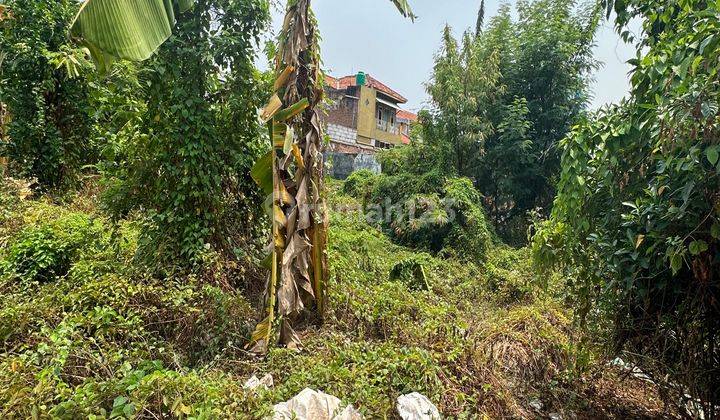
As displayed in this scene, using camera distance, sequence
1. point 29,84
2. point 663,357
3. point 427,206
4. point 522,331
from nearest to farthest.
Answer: point 663,357 → point 522,331 → point 29,84 → point 427,206

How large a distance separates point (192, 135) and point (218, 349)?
166 cm

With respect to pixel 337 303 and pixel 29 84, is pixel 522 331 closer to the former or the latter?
pixel 337 303

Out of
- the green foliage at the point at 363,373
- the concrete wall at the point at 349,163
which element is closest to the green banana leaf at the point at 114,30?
the green foliage at the point at 363,373

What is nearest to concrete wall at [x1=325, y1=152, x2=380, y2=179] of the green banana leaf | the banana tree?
the banana tree

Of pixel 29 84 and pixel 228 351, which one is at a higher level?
pixel 29 84

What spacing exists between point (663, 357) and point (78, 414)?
295 cm

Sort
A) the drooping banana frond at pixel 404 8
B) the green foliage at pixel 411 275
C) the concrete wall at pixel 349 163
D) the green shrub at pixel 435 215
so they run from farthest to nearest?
the concrete wall at pixel 349 163, the green shrub at pixel 435 215, the green foliage at pixel 411 275, the drooping banana frond at pixel 404 8

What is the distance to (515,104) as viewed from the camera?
8562 millimetres

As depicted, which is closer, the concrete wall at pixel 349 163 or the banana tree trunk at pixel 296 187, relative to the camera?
the banana tree trunk at pixel 296 187

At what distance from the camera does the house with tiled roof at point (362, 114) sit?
Answer: 17.3 metres

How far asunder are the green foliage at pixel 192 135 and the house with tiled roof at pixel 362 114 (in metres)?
12.5

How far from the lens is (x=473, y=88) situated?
8641 mm

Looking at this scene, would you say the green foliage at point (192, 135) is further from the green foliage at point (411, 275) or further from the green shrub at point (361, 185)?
the green shrub at point (361, 185)

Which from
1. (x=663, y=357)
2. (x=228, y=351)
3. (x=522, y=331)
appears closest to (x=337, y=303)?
(x=228, y=351)
